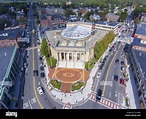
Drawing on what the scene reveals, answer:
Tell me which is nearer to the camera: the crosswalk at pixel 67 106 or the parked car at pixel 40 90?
the crosswalk at pixel 67 106

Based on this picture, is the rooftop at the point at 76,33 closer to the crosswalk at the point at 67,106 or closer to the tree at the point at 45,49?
the tree at the point at 45,49

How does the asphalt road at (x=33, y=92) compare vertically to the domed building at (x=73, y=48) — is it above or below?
below

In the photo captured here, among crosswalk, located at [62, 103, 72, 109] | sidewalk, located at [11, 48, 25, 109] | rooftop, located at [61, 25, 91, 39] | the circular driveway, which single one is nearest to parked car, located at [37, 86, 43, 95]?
sidewalk, located at [11, 48, 25, 109]

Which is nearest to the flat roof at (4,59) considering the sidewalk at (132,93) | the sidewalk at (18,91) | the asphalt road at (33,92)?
the sidewalk at (18,91)

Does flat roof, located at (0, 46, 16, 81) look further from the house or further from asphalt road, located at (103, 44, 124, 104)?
the house

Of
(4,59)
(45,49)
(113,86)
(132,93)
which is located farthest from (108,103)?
(4,59)

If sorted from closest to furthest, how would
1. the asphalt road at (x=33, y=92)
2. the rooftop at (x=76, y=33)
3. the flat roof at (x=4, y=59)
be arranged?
1. the asphalt road at (x=33, y=92)
2. the flat roof at (x=4, y=59)
3. the rooftop at (x=76, y=33)

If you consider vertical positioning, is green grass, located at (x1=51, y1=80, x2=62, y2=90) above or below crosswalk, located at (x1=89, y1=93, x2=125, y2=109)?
above

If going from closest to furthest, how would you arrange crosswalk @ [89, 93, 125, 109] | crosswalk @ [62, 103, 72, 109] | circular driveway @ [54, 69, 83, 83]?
Result: crosswalk @ [89, 93, 125, 109] < crosswalk @ [62, 103, 72, 109] < circular driveway @ [54, 69, 83, 83]

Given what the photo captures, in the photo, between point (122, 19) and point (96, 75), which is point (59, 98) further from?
point (122, 19)

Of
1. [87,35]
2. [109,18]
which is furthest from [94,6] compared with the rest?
[87,35]
